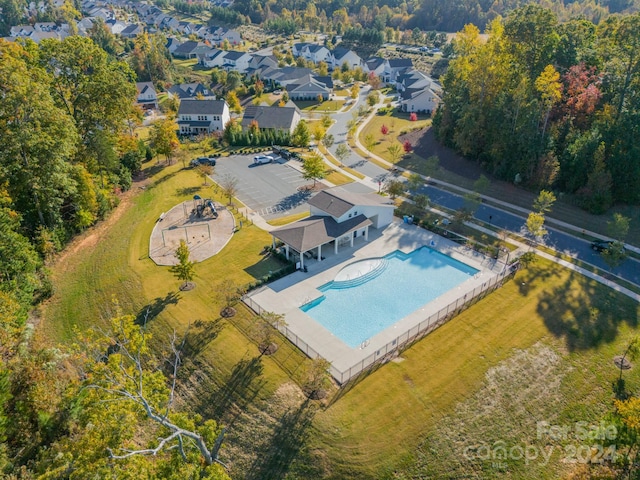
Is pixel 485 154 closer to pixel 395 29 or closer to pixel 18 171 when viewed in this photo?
pixel 18 171

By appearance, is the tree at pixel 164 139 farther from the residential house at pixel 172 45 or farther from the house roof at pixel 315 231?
the residential house at pixel 172 45

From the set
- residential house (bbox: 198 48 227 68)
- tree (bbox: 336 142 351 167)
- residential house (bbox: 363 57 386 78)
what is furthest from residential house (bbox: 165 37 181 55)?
tree (bbox: 336 142 351 167)

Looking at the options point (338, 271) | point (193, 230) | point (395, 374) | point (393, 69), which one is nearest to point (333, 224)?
point (338, 271)

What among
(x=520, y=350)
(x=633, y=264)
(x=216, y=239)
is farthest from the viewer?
(x=216, y=239)

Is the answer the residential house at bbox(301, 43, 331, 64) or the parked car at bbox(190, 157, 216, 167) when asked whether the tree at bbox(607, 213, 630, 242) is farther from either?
the residential house at bbox(301, 43, 331, 64)

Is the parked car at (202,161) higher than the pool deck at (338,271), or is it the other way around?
the pool deck at (338,271)

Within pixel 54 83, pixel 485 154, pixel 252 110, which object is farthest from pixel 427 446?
pixel 252 110

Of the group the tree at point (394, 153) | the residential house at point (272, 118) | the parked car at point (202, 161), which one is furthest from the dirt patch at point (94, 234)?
the tree at point (394, 153)
